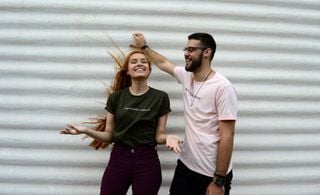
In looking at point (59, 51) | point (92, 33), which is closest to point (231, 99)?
point (92, 33)

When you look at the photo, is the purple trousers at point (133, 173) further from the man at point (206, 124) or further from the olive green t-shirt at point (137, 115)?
the man at point (206, 124)

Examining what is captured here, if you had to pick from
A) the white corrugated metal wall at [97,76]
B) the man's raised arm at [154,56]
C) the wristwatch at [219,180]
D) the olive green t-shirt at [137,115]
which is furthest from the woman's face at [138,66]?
the wristwatch at [219,180]

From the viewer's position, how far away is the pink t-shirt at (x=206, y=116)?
62.9 inches

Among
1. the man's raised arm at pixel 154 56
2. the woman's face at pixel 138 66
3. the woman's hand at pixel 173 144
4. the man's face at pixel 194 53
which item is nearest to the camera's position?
the woman's hand at pixel 173 144

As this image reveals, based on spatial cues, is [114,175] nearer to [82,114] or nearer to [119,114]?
[119,114]

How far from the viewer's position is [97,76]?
84.4 inches

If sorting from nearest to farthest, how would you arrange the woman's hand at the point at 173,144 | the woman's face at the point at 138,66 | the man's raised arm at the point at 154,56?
the woman's hand at the point at 173,144, the woman's face at the point at 138,66, the man's raised arm at the point at 154,56

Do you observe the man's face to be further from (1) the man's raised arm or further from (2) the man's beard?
(1) the man's raised arm

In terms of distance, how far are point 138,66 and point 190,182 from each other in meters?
0.80

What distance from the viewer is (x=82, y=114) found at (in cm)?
214

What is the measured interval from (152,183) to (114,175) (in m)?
0.24

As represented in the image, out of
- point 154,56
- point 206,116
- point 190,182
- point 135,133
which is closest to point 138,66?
point 154,56

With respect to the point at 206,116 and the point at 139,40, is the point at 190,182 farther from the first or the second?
the point at 139,40

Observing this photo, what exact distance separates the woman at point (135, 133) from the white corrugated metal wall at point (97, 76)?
34 centimetres
